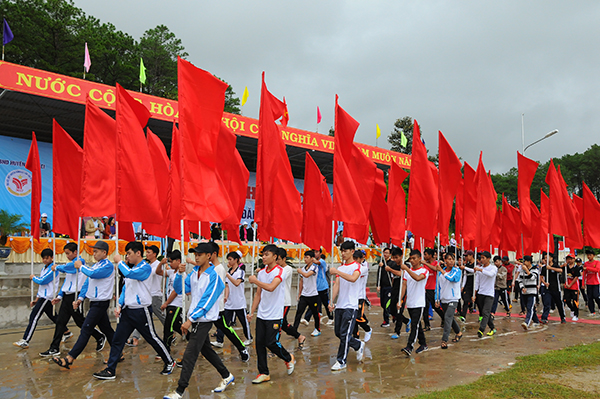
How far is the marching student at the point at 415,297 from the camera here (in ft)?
25.2

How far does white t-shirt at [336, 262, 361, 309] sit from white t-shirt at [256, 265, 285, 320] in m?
1.12

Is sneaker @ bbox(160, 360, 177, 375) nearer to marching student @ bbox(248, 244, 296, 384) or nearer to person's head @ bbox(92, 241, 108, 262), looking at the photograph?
marching student @ bbox(248, 244, 296, 384)

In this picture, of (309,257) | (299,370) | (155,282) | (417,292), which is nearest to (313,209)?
(309,257)

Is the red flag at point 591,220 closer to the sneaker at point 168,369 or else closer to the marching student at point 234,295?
the marching student at point 234,295

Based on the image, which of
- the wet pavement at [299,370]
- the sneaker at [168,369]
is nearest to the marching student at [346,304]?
the wet pavement at [299,370]

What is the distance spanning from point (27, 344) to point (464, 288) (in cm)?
1019

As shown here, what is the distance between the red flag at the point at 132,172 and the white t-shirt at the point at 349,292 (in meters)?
3.16

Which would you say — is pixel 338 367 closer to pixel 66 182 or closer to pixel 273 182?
pixel 273 182

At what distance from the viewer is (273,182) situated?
25.1 ft

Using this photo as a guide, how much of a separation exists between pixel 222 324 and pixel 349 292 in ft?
6.35

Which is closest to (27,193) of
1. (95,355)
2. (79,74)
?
(79,74)

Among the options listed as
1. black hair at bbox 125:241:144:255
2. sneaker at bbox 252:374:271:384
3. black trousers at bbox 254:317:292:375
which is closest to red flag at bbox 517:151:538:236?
black trousers at bbox 254:317:292:375

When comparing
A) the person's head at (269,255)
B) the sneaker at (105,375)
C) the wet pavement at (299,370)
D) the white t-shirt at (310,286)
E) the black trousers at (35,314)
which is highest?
the person's head at (269,255)

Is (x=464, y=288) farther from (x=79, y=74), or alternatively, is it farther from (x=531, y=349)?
(x=79, y=74)
